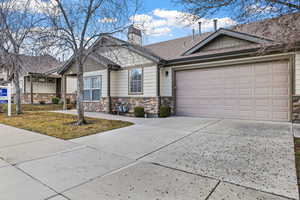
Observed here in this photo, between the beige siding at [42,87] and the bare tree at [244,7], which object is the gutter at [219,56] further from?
the beige siding at [42,87]

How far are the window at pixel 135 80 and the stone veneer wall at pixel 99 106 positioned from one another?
1918mm

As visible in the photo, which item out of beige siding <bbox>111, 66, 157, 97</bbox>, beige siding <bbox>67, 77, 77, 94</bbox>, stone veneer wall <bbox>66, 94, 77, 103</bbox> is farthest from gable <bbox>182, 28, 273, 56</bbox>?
beige siding <bbox>67, 77, 77, 94</bbox>

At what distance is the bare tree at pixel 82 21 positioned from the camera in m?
6.65

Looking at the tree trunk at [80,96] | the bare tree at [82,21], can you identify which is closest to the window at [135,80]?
the bare tree at [82,21]

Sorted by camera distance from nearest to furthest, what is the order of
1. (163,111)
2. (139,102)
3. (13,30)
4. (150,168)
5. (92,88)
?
(150,168) < (163,111) < (139,102) < (13,30) < (92,88)

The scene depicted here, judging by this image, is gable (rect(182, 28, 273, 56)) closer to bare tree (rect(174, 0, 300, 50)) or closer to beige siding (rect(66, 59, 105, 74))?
bare tree (rect(174, 0, 300, 50))

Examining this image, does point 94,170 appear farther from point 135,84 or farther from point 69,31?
point 135,84

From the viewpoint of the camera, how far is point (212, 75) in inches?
345

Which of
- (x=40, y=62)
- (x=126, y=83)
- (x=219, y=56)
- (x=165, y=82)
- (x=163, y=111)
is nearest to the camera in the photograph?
(x=219, y=56)

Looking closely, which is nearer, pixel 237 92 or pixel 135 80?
pixel 237 92

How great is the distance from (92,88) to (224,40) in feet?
29.8

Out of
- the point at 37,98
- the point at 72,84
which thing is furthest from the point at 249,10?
the point at 37,98

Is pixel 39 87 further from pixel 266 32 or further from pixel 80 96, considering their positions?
pixel 266 32

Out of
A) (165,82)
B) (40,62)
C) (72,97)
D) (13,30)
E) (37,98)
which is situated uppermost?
(13,30)
